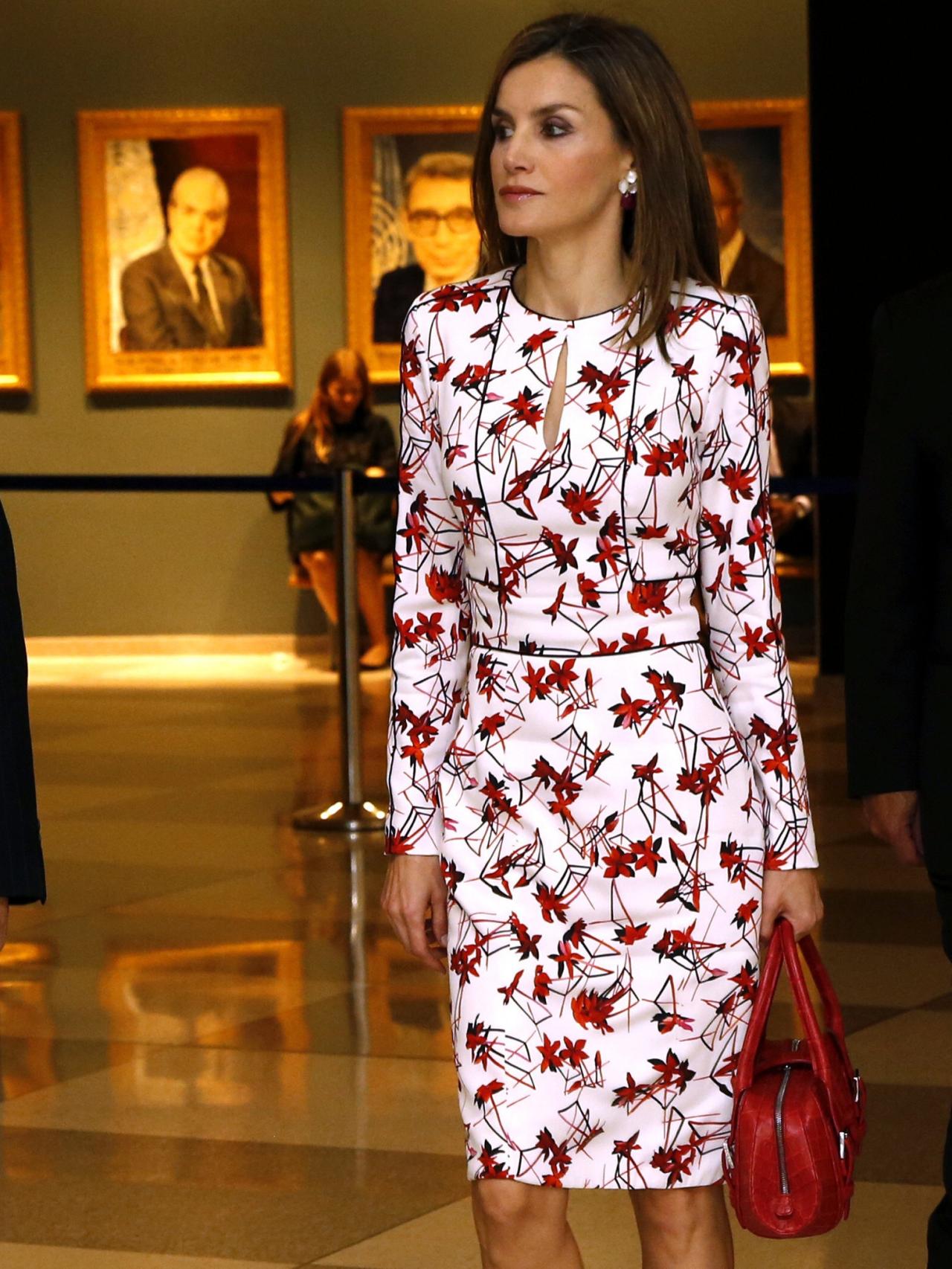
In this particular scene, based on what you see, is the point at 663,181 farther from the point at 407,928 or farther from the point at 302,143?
the point at 302,143

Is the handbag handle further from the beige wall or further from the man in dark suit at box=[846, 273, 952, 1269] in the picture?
the beige wall

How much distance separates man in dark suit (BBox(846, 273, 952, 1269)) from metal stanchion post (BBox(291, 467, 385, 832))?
524 cm

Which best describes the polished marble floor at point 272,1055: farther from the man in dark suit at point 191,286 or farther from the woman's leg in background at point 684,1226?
the man in dark suit at point 191,286

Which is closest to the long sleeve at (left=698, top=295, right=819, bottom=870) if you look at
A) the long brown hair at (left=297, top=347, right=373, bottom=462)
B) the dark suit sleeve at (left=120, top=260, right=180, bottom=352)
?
the long brown hair at (left=297, top=347, right=373, bottom=462)

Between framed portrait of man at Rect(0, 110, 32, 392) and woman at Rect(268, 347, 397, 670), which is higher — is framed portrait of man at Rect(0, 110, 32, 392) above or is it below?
above

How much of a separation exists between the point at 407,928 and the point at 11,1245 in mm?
1395

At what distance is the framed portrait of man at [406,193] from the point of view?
1436 cm

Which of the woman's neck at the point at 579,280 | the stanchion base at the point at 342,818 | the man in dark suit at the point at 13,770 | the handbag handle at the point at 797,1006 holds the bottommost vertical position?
the stanchion base at the point at 342,818

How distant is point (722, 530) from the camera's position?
2490 millimetres

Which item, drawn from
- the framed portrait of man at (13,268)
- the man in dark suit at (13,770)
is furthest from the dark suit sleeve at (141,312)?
the man in dark suit at (13,770)

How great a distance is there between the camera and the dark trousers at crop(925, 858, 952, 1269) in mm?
2545

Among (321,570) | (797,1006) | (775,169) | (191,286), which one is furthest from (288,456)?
(797,1006)

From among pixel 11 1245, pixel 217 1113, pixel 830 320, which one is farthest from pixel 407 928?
pixel 830 320

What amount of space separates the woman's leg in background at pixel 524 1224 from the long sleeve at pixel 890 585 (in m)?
0.63
